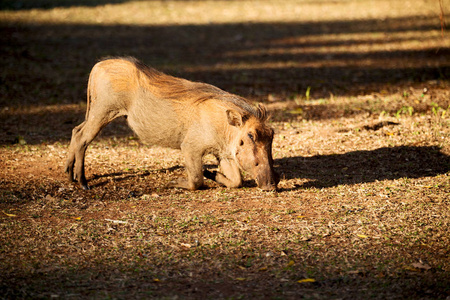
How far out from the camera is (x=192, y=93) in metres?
5.38

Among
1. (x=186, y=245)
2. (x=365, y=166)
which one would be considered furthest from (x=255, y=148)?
(x=365, y=166)

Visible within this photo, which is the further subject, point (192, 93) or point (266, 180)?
point (192, 93)

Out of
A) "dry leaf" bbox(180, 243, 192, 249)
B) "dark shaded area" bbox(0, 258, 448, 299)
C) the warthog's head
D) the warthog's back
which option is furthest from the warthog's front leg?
"dark shaded area" bbox(0, 258, 448, 299)

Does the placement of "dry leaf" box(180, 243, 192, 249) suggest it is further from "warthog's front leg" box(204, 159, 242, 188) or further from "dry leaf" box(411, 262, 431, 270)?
"dry leaf" box(411, 262, 431, 270)

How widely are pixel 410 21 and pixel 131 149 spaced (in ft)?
39.5

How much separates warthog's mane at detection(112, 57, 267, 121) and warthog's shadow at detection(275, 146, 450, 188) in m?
0.82

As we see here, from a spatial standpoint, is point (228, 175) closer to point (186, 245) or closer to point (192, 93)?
point (192, 93)

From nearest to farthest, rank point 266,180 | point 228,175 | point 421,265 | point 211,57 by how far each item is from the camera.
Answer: point 421,265
point 266,180
point 228,175
point 211,57

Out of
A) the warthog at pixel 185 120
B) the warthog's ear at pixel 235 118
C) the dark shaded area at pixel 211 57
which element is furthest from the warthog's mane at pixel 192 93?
the dark shaded area at pixel 211 57

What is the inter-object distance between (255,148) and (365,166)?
162cm

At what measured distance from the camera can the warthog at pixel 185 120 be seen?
5.07 m

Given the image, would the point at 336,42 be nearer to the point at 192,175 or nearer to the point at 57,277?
the point at 192,175

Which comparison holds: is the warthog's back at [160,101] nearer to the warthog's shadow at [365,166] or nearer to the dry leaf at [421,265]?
the warthog's shadow at [365,166]

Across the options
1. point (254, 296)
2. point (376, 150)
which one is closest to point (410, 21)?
point (376, 150)
